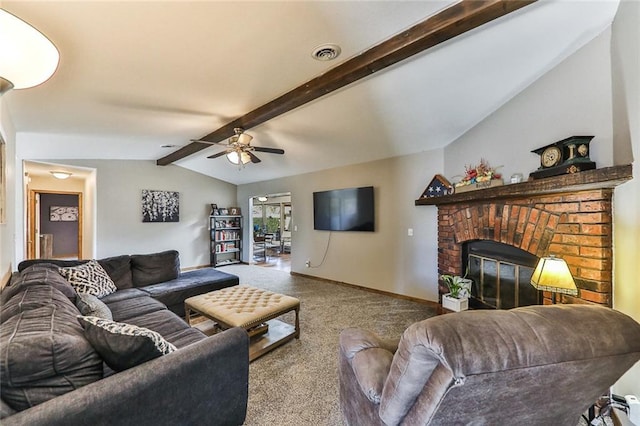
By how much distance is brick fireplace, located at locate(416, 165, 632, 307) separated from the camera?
1.74m

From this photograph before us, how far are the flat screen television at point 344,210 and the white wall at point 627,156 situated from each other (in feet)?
9.81

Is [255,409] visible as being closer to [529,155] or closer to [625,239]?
[625,239]

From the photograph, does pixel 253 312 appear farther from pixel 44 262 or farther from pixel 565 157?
pixel 565 157

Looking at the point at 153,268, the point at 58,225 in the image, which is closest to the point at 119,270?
the point at 153,268

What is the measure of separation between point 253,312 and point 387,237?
264cm

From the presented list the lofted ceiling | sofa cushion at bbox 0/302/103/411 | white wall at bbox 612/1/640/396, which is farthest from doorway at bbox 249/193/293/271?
white wall at bbox 612/1/640/396

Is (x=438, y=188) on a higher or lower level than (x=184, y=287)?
higher

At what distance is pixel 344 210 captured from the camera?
4879 millimetres

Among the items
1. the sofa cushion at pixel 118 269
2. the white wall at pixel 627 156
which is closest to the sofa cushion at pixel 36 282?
the sofa cushion at pixel 118 269

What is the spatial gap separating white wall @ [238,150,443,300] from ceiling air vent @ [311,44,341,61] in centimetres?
232

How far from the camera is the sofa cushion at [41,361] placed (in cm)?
92

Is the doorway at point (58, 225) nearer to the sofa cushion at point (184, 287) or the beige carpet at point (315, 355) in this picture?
the sofa cushion at point (184, 287)

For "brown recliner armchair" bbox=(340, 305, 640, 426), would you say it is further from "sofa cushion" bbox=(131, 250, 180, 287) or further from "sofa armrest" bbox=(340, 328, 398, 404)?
"sofa cushion" bbox=(131, 250, 180, 287)

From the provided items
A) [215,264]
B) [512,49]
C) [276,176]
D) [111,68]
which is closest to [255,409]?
[111,68]
